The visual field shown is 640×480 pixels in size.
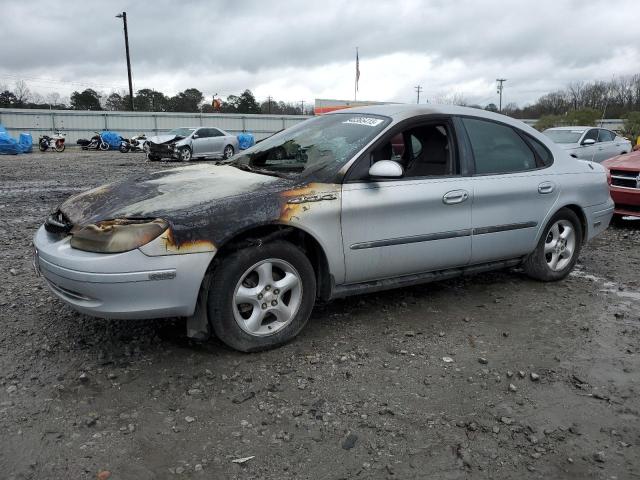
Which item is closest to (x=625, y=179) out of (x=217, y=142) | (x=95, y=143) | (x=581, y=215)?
(x=581, y=215)

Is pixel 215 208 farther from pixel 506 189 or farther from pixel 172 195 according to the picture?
pixel 506 189

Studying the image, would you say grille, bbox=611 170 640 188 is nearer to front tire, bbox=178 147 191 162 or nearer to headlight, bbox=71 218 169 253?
headlight, bbox=71 218 169 253

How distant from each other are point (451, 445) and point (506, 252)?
2.31 m

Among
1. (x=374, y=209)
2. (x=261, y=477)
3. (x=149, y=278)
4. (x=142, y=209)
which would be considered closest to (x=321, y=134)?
(x=374, y=209)

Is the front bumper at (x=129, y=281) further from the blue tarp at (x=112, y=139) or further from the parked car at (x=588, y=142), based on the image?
the blue tarp at (x=112, y=139)

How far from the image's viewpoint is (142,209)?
9.97 ft

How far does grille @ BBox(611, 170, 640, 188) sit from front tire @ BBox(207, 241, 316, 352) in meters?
6.13

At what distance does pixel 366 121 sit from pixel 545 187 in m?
1.74

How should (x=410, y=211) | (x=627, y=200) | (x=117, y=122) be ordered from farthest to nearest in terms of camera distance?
(x=117, y=122), (x=627, y=200), (x=410, y=211)

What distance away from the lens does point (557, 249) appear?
15.9ft

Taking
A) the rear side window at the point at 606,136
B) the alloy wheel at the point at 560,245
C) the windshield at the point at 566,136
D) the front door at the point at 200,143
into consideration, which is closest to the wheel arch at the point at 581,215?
the alloy wheel at the point at 560,245

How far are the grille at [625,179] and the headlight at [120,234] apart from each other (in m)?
7.02

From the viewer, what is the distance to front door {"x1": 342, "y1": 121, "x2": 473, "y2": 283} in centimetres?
353

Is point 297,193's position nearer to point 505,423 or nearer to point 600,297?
point 505,423
